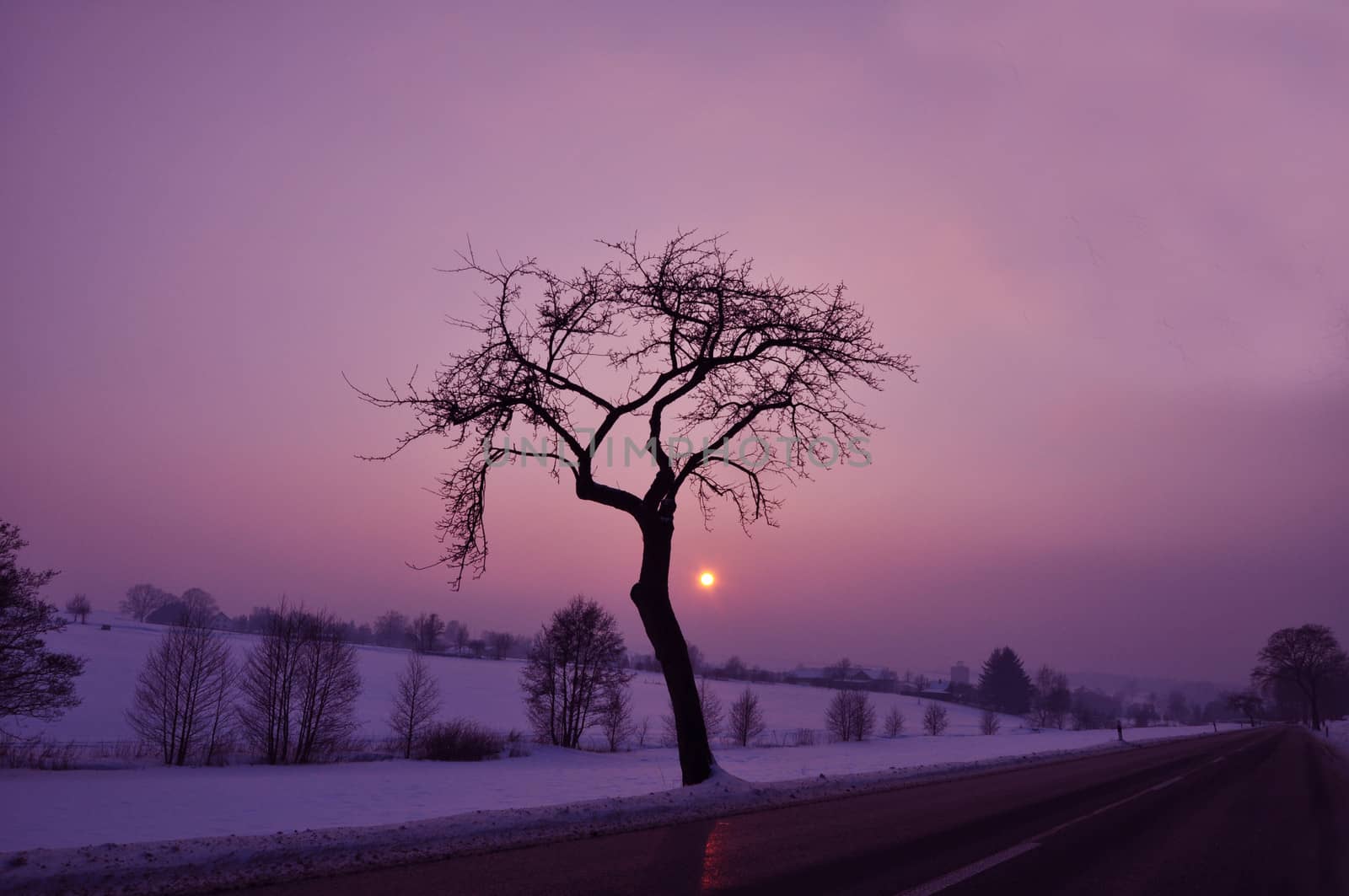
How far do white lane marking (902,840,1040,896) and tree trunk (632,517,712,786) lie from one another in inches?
229

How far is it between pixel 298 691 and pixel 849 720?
60241 mm

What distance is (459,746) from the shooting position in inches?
1970

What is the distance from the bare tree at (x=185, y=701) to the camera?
5562cm

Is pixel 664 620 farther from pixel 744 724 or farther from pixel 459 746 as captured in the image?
pixel 744 724

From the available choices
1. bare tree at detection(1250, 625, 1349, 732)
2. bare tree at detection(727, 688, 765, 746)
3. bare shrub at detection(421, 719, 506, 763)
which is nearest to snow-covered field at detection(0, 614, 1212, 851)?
bare shrub at detection(421, 719, 506, 763)

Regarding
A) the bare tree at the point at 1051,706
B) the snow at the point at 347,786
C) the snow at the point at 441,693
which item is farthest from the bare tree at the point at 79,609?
the bare tree at the point at 1051,706

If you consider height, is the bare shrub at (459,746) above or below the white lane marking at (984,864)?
below

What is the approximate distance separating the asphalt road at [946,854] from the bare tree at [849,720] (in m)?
78.0

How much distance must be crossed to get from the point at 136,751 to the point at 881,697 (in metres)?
131

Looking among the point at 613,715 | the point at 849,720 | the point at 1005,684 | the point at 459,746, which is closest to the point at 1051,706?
the point at 1005,684

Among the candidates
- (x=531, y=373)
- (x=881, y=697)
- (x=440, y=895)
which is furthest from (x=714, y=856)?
(x=881, y=697)

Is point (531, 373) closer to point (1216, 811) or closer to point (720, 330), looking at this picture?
point (720, 330)

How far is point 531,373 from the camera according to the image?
14.1 metres

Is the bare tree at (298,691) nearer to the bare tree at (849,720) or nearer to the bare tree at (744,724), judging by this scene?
the bare tree at (744,724)
